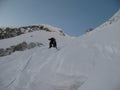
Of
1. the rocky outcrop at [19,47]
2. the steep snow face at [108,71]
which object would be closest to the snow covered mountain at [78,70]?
the steep snow face at [108,71]

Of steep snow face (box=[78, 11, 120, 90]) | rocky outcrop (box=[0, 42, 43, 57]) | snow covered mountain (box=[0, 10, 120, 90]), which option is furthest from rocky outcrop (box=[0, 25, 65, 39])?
steep snow face (box=[78, 11, 120, 90])

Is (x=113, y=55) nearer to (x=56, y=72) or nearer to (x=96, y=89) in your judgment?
(x=96, y=89)

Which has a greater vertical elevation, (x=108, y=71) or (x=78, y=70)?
(x=78, y=70)

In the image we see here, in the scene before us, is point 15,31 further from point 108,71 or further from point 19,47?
point 108,71

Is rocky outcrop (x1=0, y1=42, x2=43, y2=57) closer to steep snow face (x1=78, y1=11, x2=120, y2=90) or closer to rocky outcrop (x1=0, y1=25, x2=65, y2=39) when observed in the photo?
rocky outcrop (x1=0, y1=25, x2=65, y2=39)

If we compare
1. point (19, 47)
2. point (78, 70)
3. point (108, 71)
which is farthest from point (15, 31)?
point (108, 71)

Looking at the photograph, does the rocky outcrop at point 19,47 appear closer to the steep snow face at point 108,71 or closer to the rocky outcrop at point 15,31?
the rocky outcrop at point 15,31

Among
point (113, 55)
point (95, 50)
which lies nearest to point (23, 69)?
point (95, 50)

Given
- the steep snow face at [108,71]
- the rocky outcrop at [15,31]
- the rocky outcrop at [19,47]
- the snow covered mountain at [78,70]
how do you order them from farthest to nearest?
the rocky outcrop at [15,31]
the rocky outcrop at [19,47]
the snow covered mountain at [78,70]
the steep snow face at [108,71]

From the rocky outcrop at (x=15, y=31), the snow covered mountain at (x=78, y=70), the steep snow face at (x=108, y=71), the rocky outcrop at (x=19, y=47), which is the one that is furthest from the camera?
the rocky outcrop at (x=15, y=31)

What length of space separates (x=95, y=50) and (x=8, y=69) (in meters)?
7.78

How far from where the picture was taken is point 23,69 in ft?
50.7

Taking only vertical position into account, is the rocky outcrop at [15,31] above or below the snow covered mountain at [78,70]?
above

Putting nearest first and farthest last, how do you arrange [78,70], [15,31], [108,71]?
[108,71] < [78,70] < [15,31]
